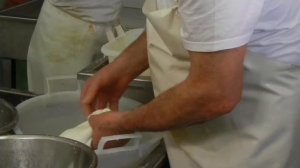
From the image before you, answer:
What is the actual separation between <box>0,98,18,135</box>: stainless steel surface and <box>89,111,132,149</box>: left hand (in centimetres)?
15

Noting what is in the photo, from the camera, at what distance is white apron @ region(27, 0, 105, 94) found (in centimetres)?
171

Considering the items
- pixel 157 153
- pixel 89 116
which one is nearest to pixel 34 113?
pixel 89 116

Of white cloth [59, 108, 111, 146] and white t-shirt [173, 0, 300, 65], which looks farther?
white cloth [59, 108, 111, 146]

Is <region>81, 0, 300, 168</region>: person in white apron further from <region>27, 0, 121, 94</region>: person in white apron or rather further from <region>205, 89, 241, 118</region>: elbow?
<region>27, 0, 121, 94</region>: person in white apron

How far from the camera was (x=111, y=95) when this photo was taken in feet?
4.20

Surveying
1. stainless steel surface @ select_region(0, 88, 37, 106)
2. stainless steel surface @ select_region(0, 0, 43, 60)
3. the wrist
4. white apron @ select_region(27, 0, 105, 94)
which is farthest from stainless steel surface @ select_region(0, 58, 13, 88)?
the wrist

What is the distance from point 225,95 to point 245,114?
14cm

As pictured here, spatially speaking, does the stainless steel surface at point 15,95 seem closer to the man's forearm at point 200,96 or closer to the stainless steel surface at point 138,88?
the stainless steel surface at point 138,88

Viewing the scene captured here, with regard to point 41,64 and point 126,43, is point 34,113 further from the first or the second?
point 41,64

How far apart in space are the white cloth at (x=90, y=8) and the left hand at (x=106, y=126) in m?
0.64

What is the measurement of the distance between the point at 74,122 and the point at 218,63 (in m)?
0.58

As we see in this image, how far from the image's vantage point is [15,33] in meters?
2.02

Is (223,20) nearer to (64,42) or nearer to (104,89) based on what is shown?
(104,89)

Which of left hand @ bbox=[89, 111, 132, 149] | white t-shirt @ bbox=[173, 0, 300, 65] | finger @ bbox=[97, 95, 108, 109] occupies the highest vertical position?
white t-shirt @ bbox=[173, 0, 300, 65]
